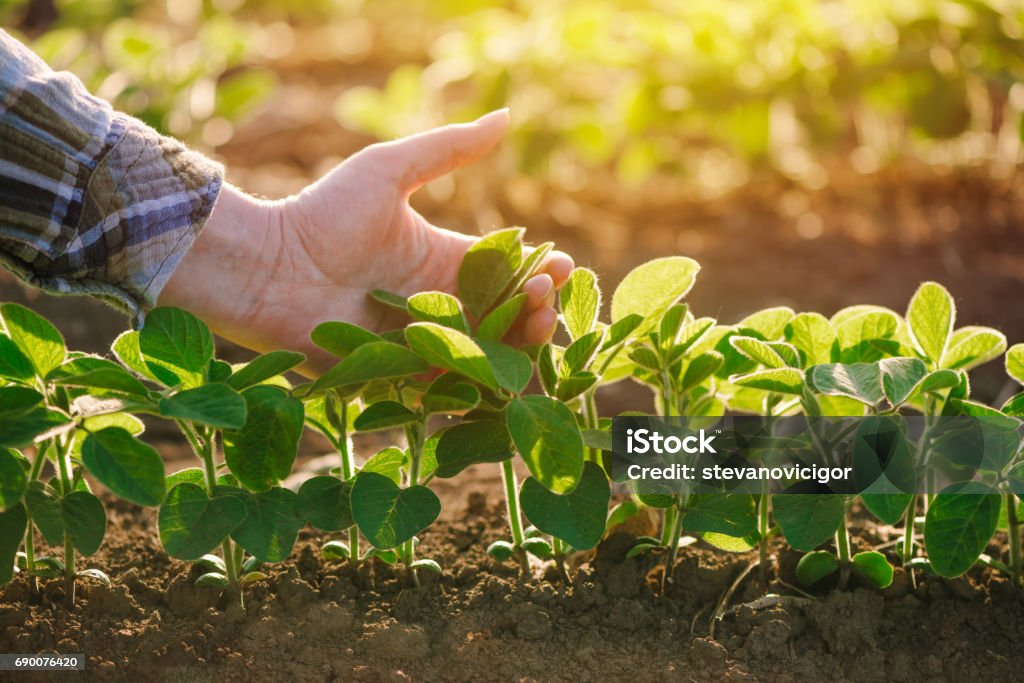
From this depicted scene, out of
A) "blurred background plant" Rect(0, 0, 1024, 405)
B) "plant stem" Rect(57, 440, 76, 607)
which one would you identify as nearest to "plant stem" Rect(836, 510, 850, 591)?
"plant stem" Rect(57, 440, 76, 607)

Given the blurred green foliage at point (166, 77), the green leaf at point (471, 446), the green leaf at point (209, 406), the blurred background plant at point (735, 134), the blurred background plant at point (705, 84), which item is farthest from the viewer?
the blurred green foliage at point (166, 77)

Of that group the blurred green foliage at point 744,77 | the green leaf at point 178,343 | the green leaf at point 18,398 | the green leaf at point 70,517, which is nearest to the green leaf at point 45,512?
the green leaf at point 70,517

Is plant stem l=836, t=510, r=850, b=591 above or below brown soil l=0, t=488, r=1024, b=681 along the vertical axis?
above

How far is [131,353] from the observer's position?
1.57 metres

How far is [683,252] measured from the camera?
3.84 m

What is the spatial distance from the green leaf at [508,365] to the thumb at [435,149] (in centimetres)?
50

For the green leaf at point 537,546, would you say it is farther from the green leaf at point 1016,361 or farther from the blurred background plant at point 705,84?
the blurred background plant at point 705,84

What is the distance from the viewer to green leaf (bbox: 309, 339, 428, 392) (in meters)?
1.42

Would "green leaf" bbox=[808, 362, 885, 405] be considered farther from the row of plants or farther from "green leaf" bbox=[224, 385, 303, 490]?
"green leaf" bbox=[224, 385, 303, 490]

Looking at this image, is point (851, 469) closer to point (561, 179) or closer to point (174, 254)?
point (174, 254)

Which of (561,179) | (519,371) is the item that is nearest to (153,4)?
(561,179)

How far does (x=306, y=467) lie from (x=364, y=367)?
→ 88 cm

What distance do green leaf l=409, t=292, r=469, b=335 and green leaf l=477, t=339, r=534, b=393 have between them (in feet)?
0.18

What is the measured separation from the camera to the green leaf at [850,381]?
1.45 meters
